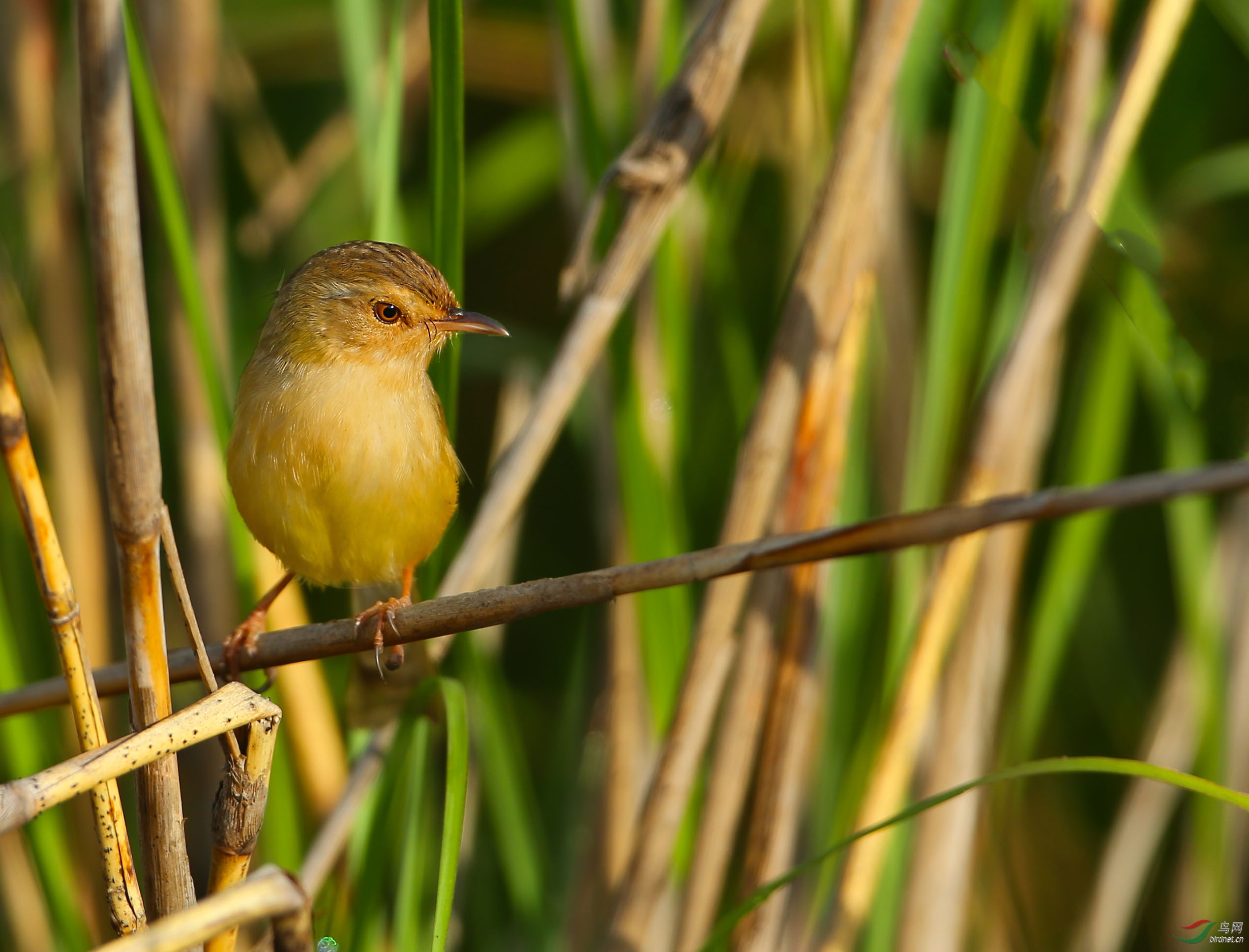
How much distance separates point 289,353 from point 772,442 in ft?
3.11

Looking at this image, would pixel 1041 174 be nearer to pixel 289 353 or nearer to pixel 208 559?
pixel 289 353

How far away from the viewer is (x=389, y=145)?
6.35 ft

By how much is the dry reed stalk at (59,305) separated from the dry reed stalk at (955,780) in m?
1.95

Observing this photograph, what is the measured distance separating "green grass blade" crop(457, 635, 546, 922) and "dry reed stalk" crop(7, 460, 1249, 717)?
82 centimetres

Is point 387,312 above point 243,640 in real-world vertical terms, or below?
above

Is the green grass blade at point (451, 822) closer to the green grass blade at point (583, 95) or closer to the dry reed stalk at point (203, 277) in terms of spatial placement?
the green grass blade at point (583, 95)

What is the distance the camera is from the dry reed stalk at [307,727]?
247cm

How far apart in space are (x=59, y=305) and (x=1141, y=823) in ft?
9.35

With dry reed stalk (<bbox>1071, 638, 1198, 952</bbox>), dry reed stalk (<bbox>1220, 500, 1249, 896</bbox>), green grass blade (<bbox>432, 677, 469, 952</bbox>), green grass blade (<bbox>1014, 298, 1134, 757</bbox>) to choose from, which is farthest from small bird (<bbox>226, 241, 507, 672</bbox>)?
dry reed stalk (<bbox>1220, 500, 1249, 896</bbox>)

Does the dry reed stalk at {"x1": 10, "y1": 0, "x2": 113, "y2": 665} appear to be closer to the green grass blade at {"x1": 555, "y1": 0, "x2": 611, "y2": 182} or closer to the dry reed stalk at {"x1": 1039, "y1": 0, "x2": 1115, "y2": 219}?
the green grass blade at {"x1": 555, "y1": 0, "x2": 611, "y2": 182}

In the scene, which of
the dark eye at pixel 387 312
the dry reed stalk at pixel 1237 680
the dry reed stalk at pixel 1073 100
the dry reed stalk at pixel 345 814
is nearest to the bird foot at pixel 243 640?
the dry reed stalk at pixel 345 814

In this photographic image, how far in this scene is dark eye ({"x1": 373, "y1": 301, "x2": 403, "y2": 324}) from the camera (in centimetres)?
225

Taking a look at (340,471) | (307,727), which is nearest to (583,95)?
(340,471)

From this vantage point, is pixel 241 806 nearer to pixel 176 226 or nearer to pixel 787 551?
pixel 787 551
